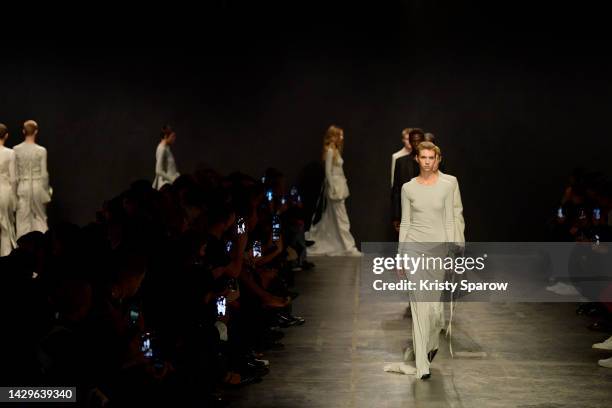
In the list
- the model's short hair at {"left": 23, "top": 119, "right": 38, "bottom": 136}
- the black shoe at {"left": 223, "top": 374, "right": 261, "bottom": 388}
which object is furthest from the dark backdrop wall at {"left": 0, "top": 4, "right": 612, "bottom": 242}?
A: the black shoe at {"left": 223, "top": 374, "right": 261, "bottom": 388}

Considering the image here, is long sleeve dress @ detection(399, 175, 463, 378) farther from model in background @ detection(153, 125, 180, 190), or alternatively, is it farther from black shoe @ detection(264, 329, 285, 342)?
model in background @ detection(153, 125, 180, 190)

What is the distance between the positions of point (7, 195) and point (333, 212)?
14.2ft

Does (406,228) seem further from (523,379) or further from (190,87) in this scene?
(190,87)

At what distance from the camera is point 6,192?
466 inches

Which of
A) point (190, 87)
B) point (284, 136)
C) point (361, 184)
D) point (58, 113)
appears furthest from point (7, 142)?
point (361, 184)

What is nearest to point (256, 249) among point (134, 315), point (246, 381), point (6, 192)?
point (246, 381)

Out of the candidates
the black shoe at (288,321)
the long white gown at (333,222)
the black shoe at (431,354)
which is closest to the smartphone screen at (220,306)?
the black shoe at (431,354)

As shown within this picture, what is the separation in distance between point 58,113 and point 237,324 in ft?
29.6

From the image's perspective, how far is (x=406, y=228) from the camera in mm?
7012

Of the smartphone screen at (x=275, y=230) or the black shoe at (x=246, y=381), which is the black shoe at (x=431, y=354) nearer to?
the black shoe at (x=246, y=381)

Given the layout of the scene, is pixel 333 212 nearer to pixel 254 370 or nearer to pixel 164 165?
pixel 164 165

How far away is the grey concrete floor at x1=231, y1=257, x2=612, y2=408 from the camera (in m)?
6.49

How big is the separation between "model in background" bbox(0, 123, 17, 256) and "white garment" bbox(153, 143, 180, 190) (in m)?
2.06

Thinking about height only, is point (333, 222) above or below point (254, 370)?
above
